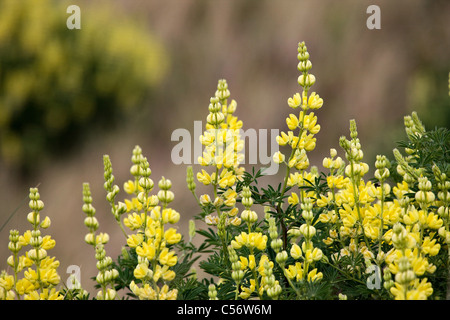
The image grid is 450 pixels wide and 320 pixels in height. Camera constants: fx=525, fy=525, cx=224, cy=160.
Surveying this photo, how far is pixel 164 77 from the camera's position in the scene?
541 centimetres

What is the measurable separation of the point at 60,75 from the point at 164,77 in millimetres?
1127

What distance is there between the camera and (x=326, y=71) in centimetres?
510

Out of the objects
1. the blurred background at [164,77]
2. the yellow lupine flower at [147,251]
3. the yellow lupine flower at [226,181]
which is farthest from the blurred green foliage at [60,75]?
the yellow lupine flower at [147,251]

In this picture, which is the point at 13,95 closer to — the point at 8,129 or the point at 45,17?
the point at 8,129

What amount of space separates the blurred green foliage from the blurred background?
0.01 metres

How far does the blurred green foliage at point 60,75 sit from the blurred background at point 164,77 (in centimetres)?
1

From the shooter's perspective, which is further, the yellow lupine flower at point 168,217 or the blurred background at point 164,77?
the blurred background at point 164,77

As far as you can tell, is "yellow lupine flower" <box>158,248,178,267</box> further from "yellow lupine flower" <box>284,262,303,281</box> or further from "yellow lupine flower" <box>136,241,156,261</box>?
"yellow lupine flower" <box>284,262,303,281</box>

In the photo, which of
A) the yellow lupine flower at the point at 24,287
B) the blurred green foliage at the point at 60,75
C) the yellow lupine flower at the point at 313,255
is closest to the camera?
the yellow lupine flower at the point at 313,255

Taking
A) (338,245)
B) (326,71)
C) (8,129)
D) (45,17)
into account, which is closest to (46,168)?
(8,129)

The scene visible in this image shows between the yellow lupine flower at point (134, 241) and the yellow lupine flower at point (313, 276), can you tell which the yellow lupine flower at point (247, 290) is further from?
the yellow lupine flower at point (134, 241)

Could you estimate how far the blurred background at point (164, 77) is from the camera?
4.63 meters

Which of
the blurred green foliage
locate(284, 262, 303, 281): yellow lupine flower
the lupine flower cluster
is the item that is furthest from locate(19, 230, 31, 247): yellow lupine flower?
the blurred green foliage

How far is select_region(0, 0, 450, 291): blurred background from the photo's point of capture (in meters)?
4.63
